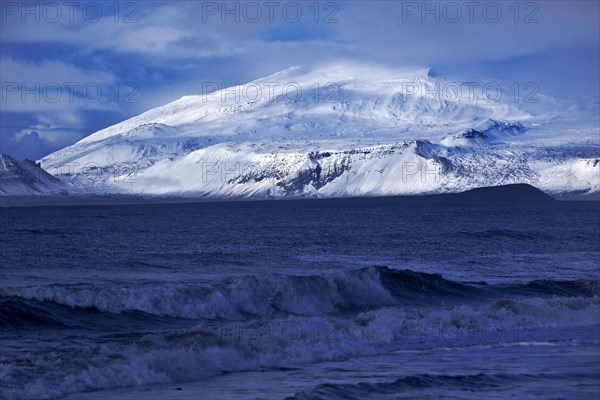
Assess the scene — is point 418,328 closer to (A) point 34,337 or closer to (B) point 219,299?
(B) point 219,299

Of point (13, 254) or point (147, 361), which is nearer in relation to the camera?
point (147, 361)

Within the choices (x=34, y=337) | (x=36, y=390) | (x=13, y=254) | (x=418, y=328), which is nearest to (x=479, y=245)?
(x=13, y=254)

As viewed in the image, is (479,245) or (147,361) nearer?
(147,361)

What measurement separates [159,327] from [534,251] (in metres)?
39.6

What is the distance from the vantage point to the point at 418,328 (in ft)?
94.4

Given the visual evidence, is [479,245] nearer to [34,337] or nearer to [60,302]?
[60,302]

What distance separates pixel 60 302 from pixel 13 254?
88.3 ft

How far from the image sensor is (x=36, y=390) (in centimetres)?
1936

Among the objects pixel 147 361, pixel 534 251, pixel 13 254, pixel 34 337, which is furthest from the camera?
pixel 534 251

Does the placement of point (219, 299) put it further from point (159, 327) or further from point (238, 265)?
point (238, 265)

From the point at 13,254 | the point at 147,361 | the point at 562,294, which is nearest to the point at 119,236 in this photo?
the point at 13,254

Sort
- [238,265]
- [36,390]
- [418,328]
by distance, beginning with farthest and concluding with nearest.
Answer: [238,265] < [418,328] < [36,390]

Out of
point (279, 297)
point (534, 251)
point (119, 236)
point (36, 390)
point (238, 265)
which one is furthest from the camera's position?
point (119, 236)

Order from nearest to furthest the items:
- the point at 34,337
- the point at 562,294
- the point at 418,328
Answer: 1. the point at 34,337
2. the point at 418,328
3. the point at 562,294
